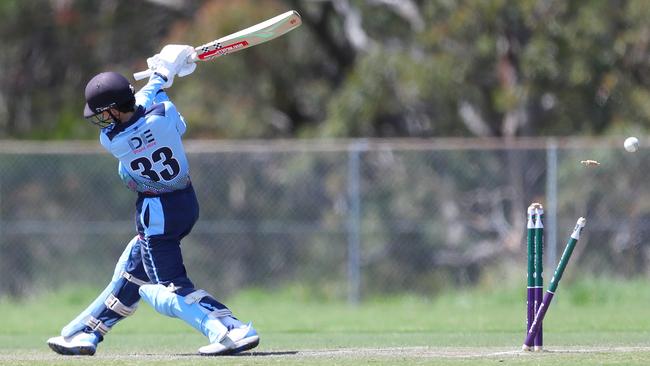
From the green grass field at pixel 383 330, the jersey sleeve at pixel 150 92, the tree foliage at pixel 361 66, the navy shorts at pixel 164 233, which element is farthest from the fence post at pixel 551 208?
the navy shorts at pixel 164 233

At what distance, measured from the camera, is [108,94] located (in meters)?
8.20

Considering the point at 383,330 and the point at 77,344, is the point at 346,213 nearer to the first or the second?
the point at 383,330

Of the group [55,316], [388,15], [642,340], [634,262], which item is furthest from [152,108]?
[388,15]

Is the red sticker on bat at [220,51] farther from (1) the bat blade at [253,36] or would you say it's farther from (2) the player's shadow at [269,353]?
(2) the player's shadow at [269,353]

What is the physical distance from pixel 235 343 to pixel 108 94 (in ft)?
5.89

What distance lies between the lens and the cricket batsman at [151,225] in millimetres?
8234

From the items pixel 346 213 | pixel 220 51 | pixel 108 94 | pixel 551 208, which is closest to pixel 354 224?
pixel 346 213

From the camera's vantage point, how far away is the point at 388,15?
20.8m

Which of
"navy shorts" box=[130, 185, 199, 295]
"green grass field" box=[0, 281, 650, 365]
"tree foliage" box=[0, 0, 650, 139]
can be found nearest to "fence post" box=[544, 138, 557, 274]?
"green grass field" box=[0, 281, 650, 365]

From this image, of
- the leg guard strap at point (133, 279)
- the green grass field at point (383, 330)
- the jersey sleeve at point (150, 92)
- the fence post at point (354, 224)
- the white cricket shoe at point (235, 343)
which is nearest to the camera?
the green grass field at point (383, 330)

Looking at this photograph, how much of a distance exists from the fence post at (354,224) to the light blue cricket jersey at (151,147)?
762 cm

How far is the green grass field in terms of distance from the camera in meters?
8.00

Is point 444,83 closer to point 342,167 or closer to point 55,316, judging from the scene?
point 342,167

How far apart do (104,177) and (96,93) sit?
9.08 meters
